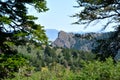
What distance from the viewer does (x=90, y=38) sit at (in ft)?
95.7

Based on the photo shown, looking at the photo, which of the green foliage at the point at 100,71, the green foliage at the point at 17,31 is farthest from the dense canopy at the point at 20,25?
the green foliage at the point at 100,71

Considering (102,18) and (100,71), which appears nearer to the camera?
(100,71)

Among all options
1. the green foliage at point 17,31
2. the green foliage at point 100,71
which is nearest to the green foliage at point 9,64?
the green foliage at point 17,31

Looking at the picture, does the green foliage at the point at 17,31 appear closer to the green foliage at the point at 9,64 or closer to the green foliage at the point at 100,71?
the green foliage at the point at 9,64

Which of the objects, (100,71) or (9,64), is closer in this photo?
(100,71)

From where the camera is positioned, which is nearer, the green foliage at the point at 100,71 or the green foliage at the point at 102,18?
the green foliage at the point at 100,71

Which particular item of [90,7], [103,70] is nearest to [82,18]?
[90,7]

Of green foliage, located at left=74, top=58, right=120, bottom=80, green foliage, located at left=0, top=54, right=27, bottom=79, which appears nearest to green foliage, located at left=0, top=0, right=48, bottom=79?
green foliage, located at left=0, top=54, right=27, bottom=79

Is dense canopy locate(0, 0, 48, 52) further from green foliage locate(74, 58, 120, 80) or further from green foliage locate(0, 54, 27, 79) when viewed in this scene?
green foliage locate(74, 58, 120, 80)

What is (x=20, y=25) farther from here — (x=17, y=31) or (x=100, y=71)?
(x=100, y=71)

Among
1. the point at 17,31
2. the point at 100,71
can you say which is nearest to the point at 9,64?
the point at 17,31

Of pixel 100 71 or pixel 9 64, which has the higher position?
pixel 100 71

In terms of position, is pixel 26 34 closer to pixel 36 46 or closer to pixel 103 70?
pixel 36 46

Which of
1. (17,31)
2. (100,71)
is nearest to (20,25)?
(17,31)
